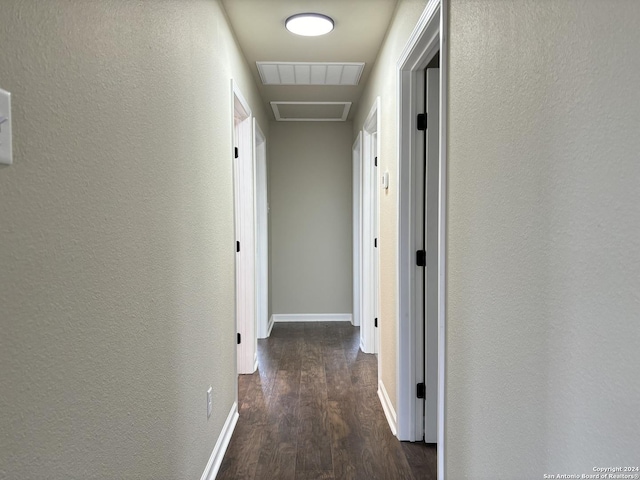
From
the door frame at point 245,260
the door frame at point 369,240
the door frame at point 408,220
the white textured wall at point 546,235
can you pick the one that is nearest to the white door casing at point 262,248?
the door frame at point 245,260

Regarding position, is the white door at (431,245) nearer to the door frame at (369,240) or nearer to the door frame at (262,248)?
the door frame at (369,240)

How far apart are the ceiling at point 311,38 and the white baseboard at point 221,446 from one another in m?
2.20

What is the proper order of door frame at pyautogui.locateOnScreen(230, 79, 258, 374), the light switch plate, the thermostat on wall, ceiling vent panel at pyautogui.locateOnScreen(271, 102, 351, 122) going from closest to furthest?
1. the light switch plate
2. the thermostat on wall
3. door frame at pyautogui.locateOnScreen(230, 79, 258, 374)
4. ceiling vent panel at pyautogui.locateOnScreen(271, 102, 351, 122)

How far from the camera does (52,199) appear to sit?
2.92ft

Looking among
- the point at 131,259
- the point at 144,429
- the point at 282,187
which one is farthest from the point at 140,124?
the point at 282,187

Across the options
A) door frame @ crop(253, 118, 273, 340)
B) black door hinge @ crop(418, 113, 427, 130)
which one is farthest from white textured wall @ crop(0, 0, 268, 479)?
door frame @ crop(253, 118, 273, 340)

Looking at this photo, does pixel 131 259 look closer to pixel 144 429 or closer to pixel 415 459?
pixel 144 429

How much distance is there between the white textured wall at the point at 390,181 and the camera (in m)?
2.52

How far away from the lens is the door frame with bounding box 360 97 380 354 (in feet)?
13.7

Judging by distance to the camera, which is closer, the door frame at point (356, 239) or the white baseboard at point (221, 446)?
the white baseboard at point (221, 446)

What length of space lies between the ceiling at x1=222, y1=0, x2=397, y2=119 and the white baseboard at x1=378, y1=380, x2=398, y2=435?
2182 mm

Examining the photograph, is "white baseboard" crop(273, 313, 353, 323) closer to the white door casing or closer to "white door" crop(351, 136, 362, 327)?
"white door" crop(351, 136, 362, 327)

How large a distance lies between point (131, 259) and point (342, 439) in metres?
1.81

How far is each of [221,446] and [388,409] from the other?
1012 millimetres
